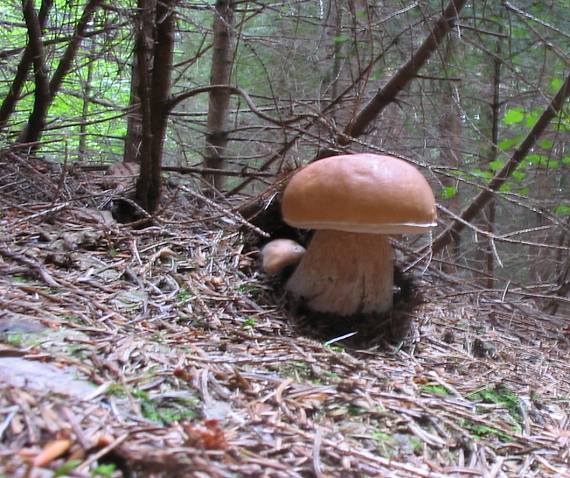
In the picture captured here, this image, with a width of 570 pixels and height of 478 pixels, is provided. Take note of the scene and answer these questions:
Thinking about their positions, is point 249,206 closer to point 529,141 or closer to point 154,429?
point 154,429

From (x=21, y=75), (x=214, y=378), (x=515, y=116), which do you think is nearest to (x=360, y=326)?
(x=214, y=378)

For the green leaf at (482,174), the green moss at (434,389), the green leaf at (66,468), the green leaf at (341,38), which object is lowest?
the green moss at (434,389)

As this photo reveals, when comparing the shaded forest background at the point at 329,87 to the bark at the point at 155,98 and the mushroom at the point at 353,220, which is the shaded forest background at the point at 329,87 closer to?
the bark at the point at 155,98

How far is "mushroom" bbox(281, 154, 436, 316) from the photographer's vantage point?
6.91 ft

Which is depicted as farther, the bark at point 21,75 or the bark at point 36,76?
the bark at point 21,75

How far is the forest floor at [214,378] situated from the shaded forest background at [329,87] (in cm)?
53

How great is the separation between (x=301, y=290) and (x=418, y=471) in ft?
4.51

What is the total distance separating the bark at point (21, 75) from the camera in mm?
3035

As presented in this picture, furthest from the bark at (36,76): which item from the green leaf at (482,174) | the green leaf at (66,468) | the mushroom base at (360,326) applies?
the green leaf at (482,174)

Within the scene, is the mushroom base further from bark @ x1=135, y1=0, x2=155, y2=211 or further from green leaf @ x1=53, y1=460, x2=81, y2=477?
green leaf @ x1=53, y1=460, x2=81, y2=477

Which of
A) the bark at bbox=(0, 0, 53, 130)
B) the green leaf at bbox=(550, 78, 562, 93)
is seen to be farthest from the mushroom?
the green leaf at bbox=(550, 78, 562, 93)

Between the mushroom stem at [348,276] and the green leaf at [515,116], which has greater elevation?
the green leaf at [515,116]

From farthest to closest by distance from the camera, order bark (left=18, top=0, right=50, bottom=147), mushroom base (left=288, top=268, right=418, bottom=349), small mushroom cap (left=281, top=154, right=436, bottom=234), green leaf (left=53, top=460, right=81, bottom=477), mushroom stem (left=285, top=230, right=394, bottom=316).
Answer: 1. bark (left=18, top=0, right=50, bottom=147)
2. mushroom stem (left=285, top=230, right=394, bottom=316)
3. mushroom base (left=288, top=268, right=418, bottom=349)
4. small mushroom cap (left=281, top=154, right=436, bottom=234)
5. green leaf (left=53, top=460, right=81, bottom=477)

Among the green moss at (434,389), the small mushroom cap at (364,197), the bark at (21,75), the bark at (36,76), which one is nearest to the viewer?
the green moss at (434,389)
